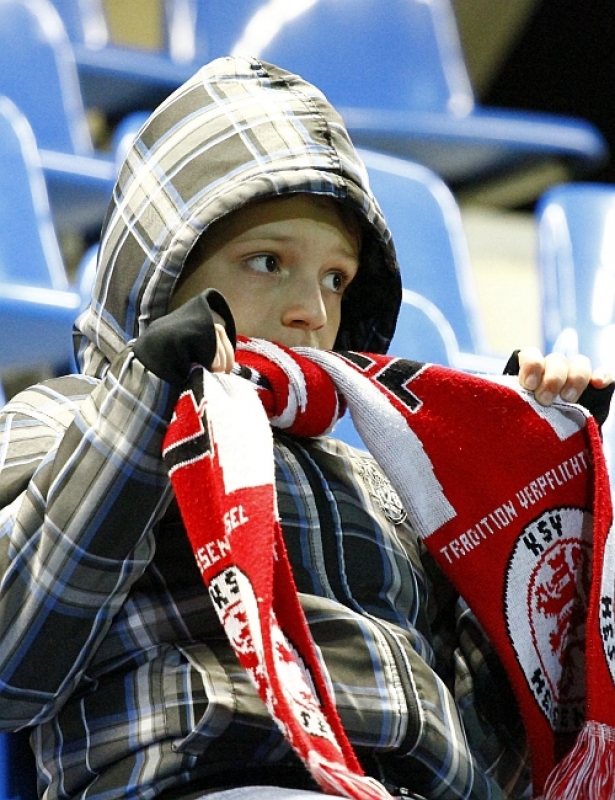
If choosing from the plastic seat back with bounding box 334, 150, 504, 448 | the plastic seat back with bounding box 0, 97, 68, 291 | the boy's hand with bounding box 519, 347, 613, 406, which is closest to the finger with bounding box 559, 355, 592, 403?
the boy's hand with bounding box 519, 347, 613, 406

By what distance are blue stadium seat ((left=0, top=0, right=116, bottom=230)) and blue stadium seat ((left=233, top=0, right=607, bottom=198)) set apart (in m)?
0.45

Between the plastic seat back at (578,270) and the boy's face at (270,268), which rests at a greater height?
the plastic seat back at (578,270)

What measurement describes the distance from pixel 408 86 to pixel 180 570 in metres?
2.06

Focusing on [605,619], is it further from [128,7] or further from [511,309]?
[128,7]

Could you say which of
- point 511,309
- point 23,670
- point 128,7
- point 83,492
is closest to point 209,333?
point 83,492

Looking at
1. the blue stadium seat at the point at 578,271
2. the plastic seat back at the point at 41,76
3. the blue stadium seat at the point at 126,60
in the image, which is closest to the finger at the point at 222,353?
the blue stadium seat at the point at 578,271

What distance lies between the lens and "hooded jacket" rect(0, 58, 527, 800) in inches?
33.4

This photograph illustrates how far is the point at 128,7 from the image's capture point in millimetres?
3170

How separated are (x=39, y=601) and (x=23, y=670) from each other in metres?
0.05

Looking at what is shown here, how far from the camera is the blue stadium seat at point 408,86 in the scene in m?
2.61

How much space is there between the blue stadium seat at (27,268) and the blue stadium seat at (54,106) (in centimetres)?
17

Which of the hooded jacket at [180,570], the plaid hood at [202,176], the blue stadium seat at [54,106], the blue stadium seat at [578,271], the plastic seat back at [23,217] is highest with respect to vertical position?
the blue stadium seat at [54,106]

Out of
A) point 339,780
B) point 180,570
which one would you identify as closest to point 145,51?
point 180,570

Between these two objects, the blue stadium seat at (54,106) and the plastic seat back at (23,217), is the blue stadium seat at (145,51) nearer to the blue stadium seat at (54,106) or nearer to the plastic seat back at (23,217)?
the blue stadium seat at (54,106)
